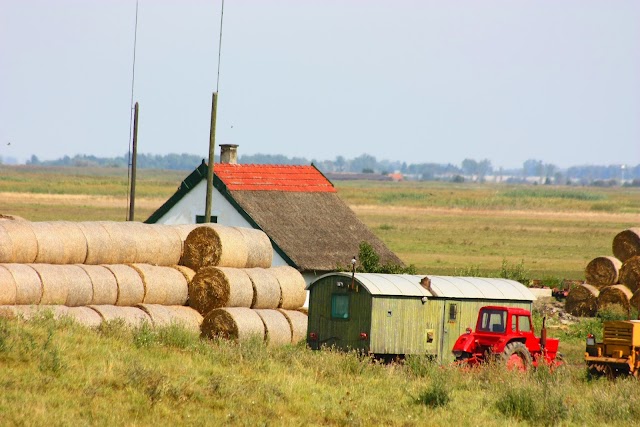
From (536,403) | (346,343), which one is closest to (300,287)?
(346,343)

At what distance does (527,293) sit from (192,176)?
12459 mm

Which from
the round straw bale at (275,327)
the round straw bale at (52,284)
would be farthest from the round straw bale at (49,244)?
the round straw bale at (275,327)

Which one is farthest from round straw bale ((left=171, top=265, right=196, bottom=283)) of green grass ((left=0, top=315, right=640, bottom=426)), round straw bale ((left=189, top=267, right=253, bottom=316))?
green grass ((left=0, top=315, right=640, bottom=426))

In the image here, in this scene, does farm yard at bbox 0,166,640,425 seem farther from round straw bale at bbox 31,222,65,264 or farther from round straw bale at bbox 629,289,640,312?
round straw bale at bbox 629,289,640,312

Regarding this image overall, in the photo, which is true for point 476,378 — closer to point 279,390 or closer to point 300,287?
point 279,390

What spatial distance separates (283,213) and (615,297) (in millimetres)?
10703

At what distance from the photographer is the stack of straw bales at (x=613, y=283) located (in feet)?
117

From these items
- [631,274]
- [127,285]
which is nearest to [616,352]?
[127,285]

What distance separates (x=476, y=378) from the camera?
2109 centimetres

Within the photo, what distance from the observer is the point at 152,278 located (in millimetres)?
25719

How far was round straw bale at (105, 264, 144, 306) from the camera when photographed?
81.6 ft

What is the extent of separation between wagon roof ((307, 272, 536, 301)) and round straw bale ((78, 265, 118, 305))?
4488 millimetres

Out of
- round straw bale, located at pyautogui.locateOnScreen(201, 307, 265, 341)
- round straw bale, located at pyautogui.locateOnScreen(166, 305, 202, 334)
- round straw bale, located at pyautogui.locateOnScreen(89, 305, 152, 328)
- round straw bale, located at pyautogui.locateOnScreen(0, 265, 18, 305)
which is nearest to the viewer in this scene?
round straw bale, located at pyautogui.locateOnScreen(0, 265, 18, 305)

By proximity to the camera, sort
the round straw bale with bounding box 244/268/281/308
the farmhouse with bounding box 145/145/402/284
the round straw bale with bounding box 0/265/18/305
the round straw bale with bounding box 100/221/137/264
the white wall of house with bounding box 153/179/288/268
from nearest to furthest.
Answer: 1. the round straw bale with bounding box 0/265/18/305
2. the round straw bale with bounding box 100/221/137/264
3. the round straw bale with bounding box 244/268/281/308
4. the farmhouse with bounding box 145/145/402/284
5. the white wall of house with bounding box 153/179/288/268
